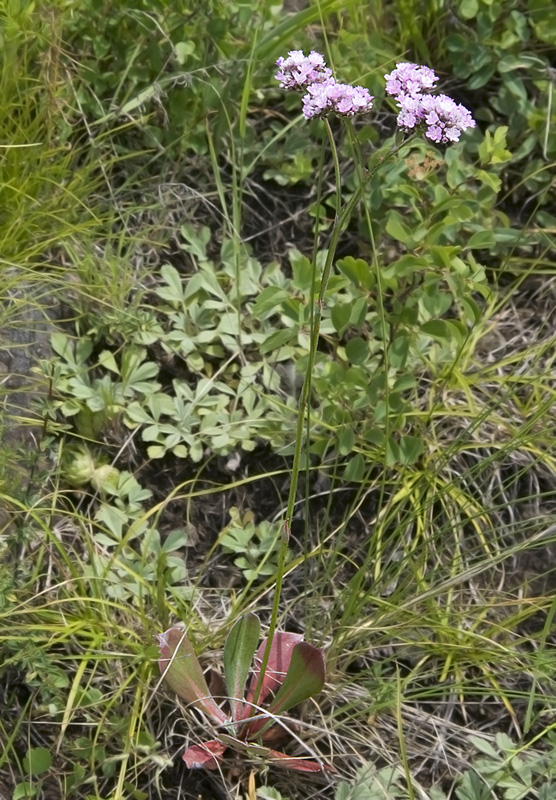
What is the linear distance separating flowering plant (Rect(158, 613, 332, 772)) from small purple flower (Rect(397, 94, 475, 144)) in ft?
3.16

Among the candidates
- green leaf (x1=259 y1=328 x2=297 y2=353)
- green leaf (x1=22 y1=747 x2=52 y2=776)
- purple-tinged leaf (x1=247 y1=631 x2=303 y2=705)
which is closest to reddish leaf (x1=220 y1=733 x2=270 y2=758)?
purple-tinged leaf (x1=247 y1=631 x2=303 y2=705)

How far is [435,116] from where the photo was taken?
121 cm

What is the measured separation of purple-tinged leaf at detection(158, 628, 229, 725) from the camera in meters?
1.63

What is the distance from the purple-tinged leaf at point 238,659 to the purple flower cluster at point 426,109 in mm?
998

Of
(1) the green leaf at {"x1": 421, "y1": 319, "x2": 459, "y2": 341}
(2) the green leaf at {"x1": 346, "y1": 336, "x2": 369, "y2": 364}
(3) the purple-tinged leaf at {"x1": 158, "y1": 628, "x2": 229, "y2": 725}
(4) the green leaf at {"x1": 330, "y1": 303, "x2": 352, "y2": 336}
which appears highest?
(4) the green leaf at {"x1": 330, "y1": 303, "x2": 352, "y2": 336}

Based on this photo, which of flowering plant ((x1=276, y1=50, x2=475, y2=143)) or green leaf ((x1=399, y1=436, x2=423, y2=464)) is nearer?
flowering plant ((x1=276, y1=50, x2=475, y2=143))

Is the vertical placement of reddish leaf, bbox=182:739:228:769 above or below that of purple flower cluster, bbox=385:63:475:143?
below

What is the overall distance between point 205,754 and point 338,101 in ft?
4.15

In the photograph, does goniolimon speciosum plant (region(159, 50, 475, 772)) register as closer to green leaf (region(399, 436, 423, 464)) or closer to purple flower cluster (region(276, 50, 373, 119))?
purple flower cluster (region(276, 50, 373, 119))

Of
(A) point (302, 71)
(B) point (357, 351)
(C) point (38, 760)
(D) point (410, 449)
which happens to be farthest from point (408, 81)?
(C) point (38, 760)

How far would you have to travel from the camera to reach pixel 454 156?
2193 mm

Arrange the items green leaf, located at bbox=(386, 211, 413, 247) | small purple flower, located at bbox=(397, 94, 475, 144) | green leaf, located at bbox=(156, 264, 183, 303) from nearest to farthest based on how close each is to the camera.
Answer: small purple flower, located at bbox=(397, 94, 475, 144)
green leaf, located at bbox=(386, 211, 413, 247)
green leaf, located at bbox=(156, 264, 183, 303)

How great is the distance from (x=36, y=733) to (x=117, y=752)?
18 centimetres

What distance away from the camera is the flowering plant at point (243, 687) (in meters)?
1.60
